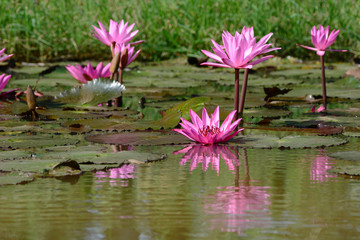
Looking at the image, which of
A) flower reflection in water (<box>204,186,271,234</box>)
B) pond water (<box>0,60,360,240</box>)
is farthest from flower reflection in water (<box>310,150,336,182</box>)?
flower reflection in water (<box>204,186,271,234</box>)

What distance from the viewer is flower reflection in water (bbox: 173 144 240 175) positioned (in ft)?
6.40

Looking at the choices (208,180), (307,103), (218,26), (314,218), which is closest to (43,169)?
(208,180)

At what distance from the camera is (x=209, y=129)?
231 cm

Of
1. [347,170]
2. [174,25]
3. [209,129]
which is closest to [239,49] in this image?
[209,129]

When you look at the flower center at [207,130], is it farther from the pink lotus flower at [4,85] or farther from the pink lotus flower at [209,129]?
the pink lotus flower at [4,85]

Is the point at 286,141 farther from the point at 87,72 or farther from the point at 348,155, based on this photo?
the point at 87,72

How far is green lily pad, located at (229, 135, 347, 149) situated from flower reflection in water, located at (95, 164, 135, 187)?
53cm

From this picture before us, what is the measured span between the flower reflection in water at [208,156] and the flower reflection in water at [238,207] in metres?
0.29

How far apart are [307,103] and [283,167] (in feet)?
5.89

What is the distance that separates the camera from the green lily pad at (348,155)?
6.52 feet

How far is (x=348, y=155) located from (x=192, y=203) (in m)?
0.76

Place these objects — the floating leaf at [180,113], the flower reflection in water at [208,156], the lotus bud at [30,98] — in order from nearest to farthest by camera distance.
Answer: the flower reflection in water at [208,156] → the floating leaf at [180,113] → the lotus bud at [30,98]

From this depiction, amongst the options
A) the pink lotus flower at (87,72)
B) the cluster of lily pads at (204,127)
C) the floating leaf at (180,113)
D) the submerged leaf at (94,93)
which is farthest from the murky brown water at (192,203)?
the pink lotus flower at (87,72)

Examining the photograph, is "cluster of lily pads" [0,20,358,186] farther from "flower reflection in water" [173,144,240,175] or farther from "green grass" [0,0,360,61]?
"green grass" [0,0,360,61]
